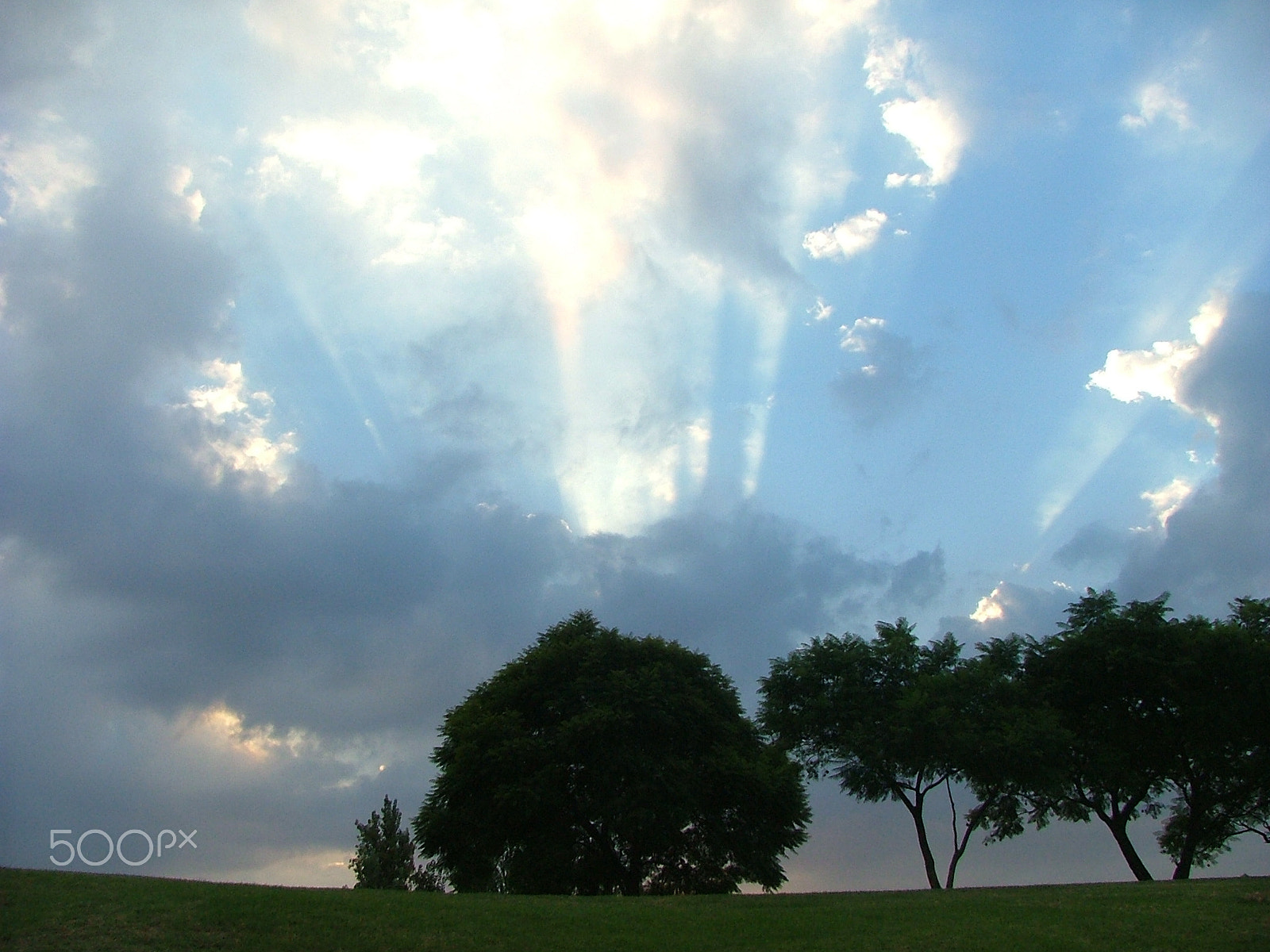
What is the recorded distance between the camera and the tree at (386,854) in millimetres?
70562

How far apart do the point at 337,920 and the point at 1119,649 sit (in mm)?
50025

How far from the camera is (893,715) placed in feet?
173

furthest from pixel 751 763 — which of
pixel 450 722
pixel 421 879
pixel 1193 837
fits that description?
pixel 421 879

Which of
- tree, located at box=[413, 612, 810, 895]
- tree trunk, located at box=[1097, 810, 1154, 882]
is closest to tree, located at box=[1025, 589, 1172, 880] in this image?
tree trunk, located at box=[1097, 810, 1154, 882]

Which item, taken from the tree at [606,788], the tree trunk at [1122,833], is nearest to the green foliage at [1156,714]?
the tree trunk at [1122,833]

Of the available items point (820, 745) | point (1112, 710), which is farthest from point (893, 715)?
point (1112, 710)

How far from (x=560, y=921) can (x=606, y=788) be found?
22.0m

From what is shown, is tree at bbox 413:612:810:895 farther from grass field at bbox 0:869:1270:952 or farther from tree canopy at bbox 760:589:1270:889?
grass field at bbox 0:869:1270:952

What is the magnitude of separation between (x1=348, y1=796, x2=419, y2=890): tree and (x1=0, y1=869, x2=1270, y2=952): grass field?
40.2 metres

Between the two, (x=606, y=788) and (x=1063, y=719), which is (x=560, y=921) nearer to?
(x=606, y=788)

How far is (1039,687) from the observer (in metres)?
60.2

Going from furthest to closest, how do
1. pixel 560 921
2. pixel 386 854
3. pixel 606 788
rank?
1. pixel 386 854
2. pixel 606 788
3. pixel 560 921

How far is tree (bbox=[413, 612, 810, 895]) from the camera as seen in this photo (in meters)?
52.6

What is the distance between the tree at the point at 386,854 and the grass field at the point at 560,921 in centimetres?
4018
